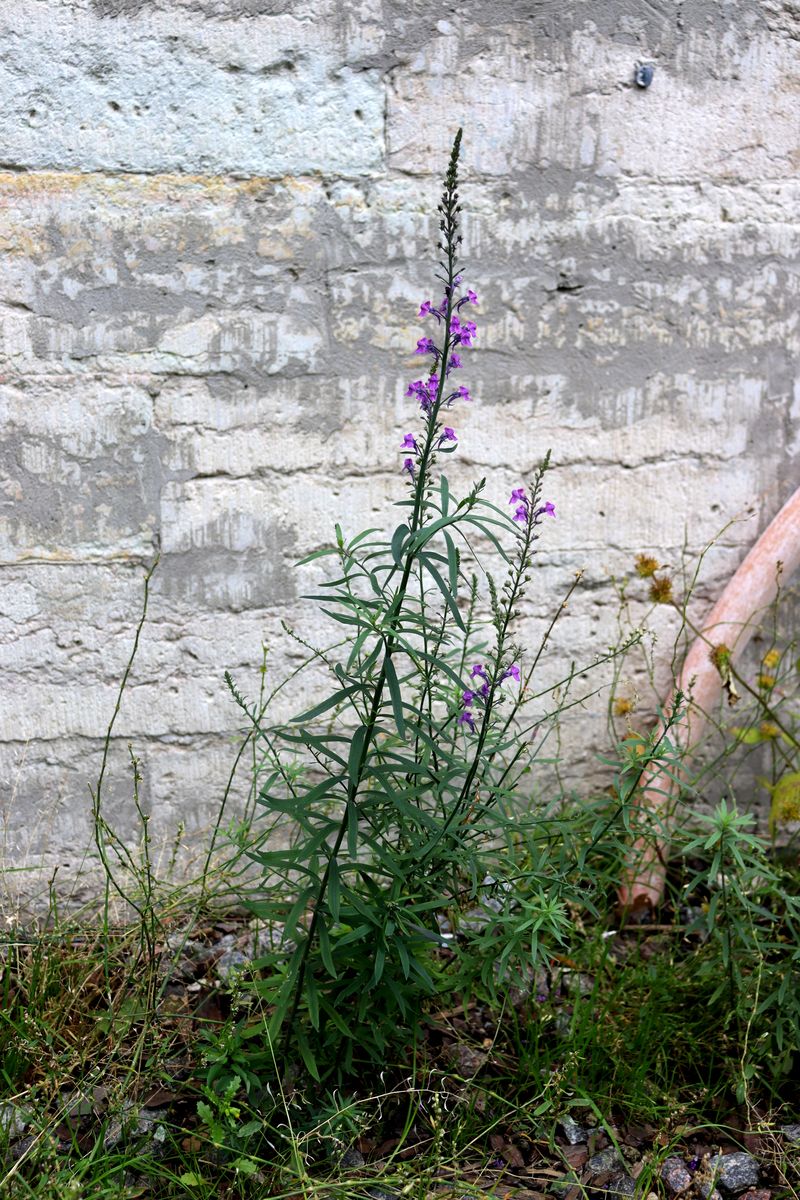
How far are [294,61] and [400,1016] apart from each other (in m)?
2.51

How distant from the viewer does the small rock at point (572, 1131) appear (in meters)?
2.45

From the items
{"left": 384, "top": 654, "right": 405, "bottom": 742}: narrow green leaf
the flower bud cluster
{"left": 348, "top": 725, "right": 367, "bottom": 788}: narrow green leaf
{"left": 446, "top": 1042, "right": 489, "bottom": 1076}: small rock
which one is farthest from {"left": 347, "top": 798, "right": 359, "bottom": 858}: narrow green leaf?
{"left": 446, "top": 1042, "right": 489, "bottom": 1076}: small rock

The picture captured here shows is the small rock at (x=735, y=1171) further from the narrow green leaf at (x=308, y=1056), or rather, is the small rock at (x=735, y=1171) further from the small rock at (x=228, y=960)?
the small rock at (x=228, y=960)

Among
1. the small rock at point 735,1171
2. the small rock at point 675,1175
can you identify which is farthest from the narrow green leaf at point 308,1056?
the small rock at point 735,1171

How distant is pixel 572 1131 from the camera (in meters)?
2.46

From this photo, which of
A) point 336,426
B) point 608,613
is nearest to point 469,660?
point 608,613

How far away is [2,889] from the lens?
303 cm

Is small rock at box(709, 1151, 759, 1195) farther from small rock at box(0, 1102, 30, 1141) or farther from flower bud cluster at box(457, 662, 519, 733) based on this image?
small rock at box(0, 1102, 30, 1141)

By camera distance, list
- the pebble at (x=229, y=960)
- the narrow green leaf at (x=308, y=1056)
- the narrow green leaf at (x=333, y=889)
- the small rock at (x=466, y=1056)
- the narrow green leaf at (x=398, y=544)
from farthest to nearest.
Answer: the pebble at (x=229, y=960) < the small rock at (x=466, y=1056) < the narrow green leaf at (x=308, y=1056) < the narrow green leaf at (x=333, y=889) < the narrow green leaf at (x=398, y=544)

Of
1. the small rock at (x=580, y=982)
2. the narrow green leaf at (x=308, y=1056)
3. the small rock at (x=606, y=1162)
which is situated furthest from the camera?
the small rock at (x=580, y=982)

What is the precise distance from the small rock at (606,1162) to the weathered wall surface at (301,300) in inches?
57.3

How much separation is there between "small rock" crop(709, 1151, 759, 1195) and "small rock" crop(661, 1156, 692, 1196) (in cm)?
6

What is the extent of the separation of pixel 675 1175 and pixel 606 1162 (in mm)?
Result: 155

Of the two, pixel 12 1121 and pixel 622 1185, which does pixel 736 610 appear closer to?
pixel 622 1185
